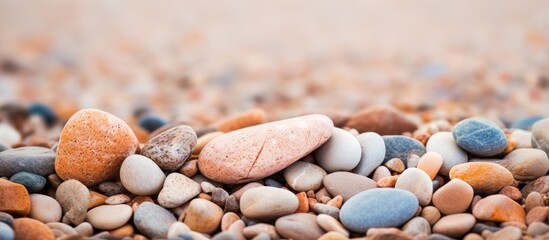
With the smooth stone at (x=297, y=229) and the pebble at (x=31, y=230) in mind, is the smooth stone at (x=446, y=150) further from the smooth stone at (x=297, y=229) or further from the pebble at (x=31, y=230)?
the pebble at (x=31, y=230)

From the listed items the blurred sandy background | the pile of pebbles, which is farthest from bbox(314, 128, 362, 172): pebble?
the blurred sandy background

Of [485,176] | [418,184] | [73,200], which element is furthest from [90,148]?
[485,176]

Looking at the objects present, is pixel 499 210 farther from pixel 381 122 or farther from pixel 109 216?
pixel 109 216

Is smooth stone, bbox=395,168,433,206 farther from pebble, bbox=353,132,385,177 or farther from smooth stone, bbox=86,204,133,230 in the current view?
smooth stone, bbox=86,204,133,230

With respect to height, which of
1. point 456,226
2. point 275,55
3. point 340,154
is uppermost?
point 340,154

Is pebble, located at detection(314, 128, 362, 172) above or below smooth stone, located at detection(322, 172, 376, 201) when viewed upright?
above

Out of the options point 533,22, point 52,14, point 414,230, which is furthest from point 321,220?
point 52,14

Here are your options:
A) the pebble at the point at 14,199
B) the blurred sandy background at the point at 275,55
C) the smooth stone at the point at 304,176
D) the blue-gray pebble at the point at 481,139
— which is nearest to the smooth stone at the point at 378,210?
the smooth stone at the point at 304,176
